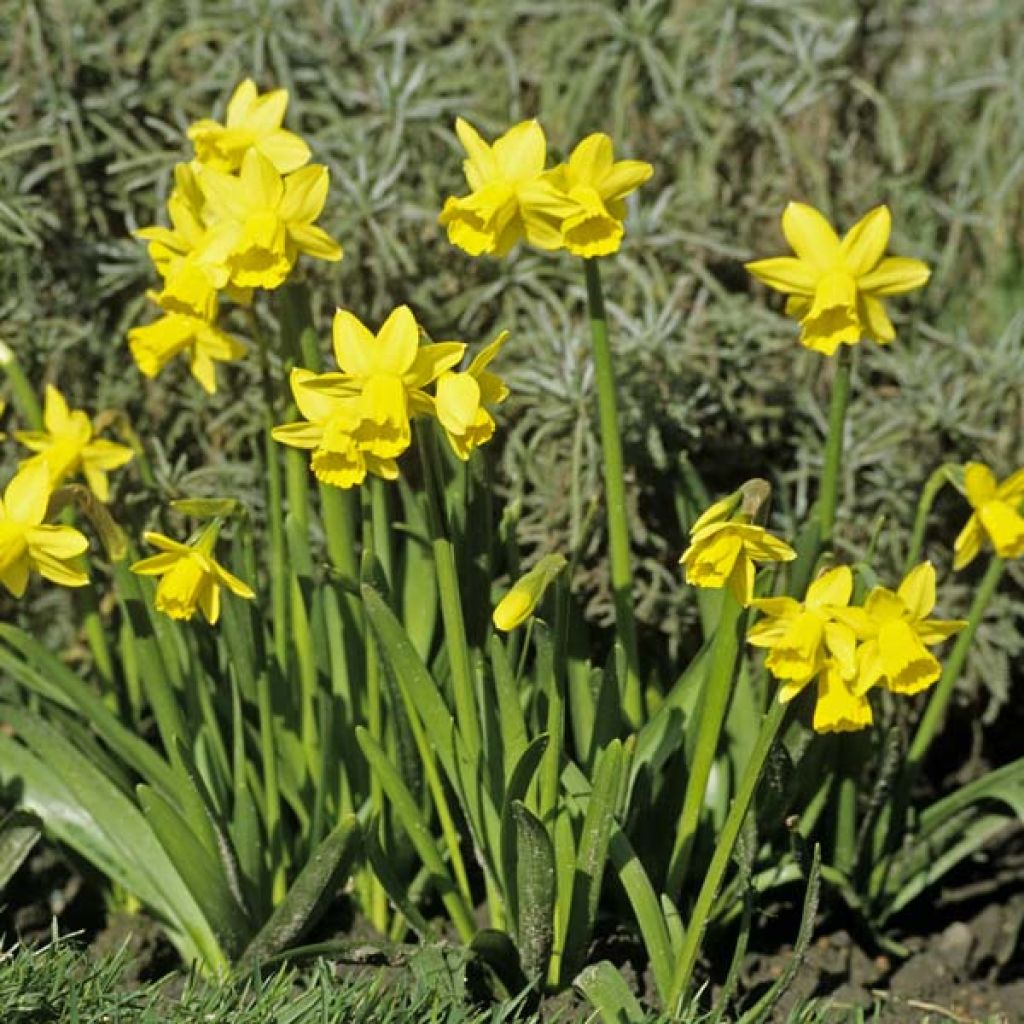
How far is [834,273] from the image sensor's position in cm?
226

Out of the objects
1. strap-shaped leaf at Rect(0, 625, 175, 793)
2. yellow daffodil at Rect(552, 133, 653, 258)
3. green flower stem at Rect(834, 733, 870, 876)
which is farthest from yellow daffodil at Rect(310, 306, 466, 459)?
green flower stem at Rect(834, 733, 870, 876)

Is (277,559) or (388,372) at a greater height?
(388,372)

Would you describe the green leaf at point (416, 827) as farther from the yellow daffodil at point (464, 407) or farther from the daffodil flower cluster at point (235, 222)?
the daffodil flower cluster at point (235, 222)

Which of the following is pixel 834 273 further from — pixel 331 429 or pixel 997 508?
pixel 331 429

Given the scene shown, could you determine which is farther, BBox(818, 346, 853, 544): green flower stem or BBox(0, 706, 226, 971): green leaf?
BBox(0, 706, 226, 971): green leaf

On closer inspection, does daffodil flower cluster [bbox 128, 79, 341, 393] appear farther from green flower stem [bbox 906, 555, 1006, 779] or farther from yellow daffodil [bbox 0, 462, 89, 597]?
green flower stem [bbox 906, 555, 1006, 779]

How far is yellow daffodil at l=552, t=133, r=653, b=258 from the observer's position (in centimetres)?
214

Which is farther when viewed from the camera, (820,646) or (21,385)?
(21,385)

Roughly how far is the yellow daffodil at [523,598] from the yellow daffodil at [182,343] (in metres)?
0.67

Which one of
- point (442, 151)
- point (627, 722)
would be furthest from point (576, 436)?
point (442, 151)

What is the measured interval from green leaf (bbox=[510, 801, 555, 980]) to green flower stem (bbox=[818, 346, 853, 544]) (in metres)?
0.69

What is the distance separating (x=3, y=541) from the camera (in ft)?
7.22

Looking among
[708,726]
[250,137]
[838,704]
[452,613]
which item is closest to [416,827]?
[452,613]

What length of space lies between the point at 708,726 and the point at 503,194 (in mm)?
791
